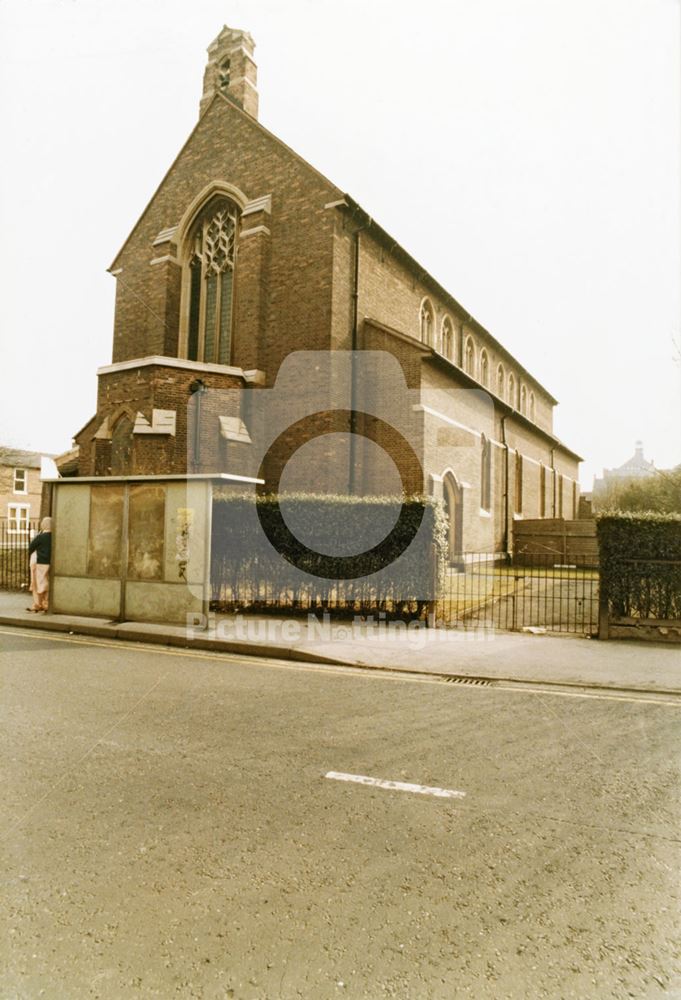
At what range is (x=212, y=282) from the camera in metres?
22.8

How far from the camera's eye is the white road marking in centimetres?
394

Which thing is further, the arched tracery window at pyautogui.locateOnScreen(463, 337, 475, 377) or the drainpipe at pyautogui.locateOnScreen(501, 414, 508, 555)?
the arched tracery window at pyautogui.locateOnScreen(463, 337, 475, 377)

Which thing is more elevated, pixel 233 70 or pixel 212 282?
pixel 233 70

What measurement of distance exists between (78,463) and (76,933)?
887 inches

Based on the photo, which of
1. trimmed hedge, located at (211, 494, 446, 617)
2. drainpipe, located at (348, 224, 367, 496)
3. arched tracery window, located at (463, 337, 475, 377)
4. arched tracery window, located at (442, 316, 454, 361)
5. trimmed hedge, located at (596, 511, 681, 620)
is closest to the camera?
trimmed hedge, located at (596, 511, 681, 620)

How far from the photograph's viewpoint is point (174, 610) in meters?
10.5

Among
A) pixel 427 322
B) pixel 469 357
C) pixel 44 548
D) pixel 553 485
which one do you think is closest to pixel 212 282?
pixel 427 322

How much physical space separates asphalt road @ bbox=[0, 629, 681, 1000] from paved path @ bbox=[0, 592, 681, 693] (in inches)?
75.7

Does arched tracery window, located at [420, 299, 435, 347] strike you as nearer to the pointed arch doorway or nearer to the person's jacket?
the pointed arch doorway

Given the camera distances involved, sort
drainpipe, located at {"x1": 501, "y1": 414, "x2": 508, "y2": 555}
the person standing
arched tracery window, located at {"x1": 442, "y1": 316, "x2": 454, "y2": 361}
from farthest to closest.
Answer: arched tracery window, located at {"x1": 442, "y1": 316, "x2": 454, "y2": 361} → drainpipe, located at {"x1": 501, "y1": 414, "x2": 508, "y2": 555} → the person standing

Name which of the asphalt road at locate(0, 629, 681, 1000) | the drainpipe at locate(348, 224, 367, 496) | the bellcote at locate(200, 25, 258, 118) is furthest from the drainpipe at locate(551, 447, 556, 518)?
the asphalt road at locate(0, 629, 681, 1000)

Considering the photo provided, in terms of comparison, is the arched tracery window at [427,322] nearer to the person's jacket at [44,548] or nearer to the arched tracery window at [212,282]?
the arched tracery window at [212,282]

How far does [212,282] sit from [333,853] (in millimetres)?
22370

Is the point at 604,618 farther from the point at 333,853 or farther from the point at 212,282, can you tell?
the point at 212,282
